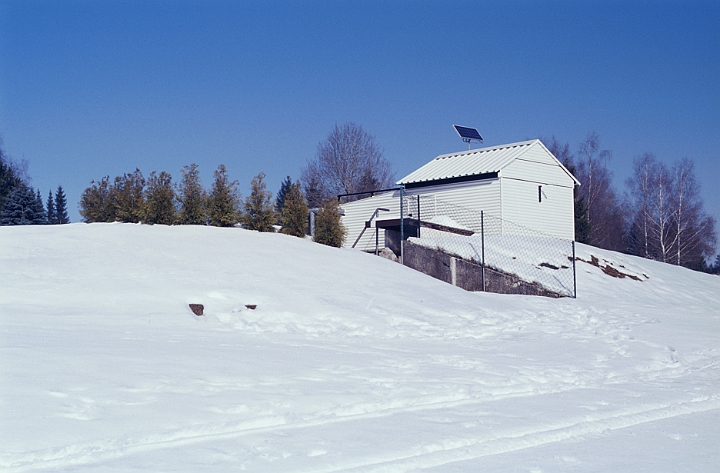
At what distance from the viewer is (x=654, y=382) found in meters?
7.66

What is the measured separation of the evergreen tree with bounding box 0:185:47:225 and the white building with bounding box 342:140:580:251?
13.2 meters

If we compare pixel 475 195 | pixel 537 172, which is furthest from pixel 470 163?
pixel 537 172

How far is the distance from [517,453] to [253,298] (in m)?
Answer: 6.35

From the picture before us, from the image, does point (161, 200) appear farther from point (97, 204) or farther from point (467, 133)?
point (467, 133)

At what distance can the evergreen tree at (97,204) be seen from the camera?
18.1 m

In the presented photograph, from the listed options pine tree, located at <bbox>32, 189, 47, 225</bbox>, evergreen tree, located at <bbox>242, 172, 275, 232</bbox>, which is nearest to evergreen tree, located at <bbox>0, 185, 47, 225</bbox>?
pine tree, located at <bbox>32, 189, 47, 225</bbox>

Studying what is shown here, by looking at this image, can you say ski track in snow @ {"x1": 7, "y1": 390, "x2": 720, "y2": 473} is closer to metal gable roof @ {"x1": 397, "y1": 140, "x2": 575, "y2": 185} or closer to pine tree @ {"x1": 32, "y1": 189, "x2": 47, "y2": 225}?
metal gable roof @ {"x1": 397, "y1": 140, "x2": 575, "y2": 185}

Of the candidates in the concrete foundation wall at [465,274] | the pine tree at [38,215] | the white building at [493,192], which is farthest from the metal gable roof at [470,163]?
the pine tree at [38,215]

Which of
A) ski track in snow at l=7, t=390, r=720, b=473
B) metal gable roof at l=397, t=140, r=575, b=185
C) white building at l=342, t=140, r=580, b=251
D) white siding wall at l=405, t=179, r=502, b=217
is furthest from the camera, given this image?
metal gable roof at l=397, t=140, r=575, b=185

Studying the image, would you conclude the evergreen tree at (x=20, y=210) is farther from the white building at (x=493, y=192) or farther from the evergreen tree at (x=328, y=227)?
the evergreen tree at (x=328, y=227)

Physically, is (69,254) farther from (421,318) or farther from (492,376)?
(492,376)

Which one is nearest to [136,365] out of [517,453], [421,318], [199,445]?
[199,445]

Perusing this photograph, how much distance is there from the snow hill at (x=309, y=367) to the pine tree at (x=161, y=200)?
201cm

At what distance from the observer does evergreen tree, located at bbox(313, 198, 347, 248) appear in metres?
17.7
